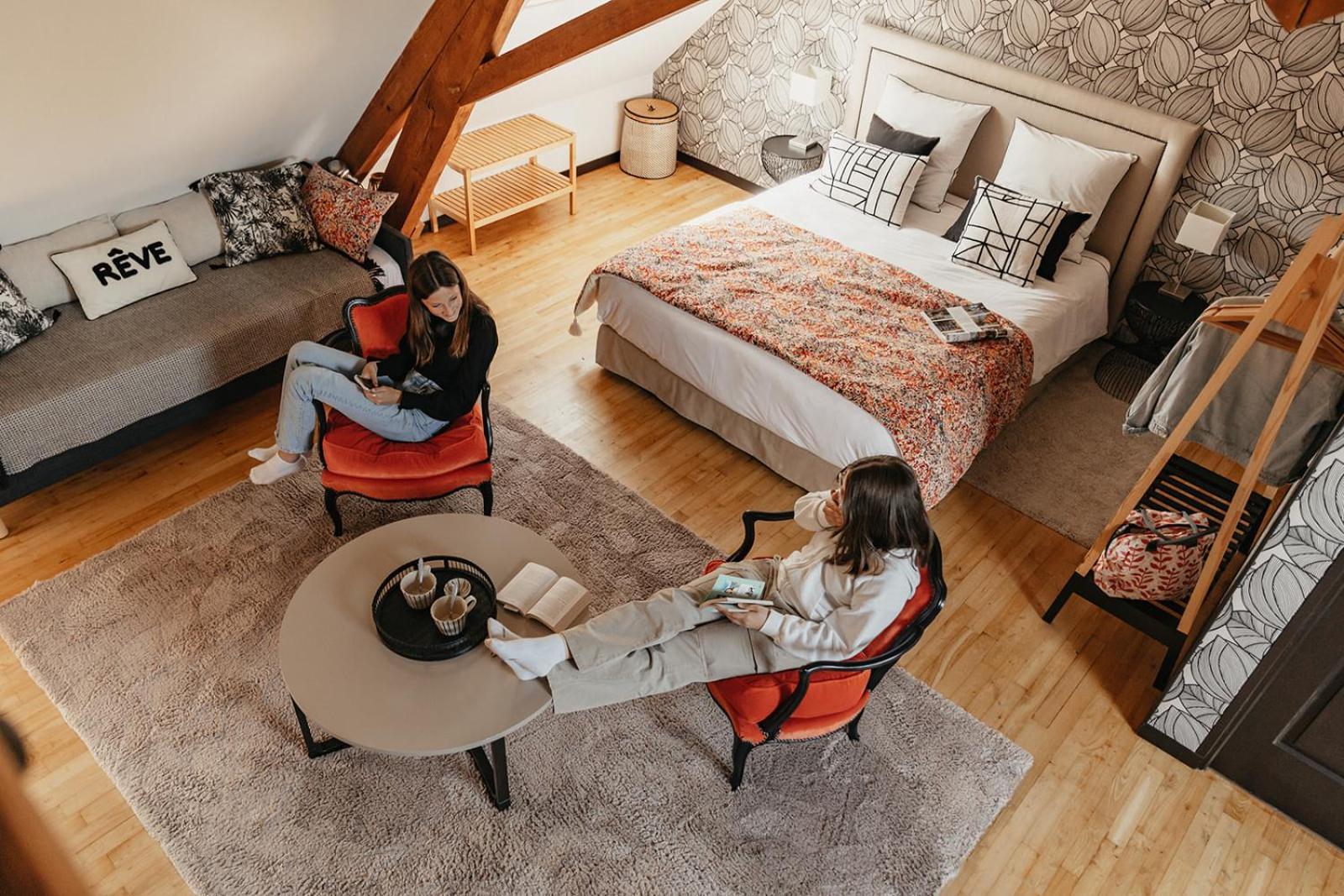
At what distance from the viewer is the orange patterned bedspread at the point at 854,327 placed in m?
3.51

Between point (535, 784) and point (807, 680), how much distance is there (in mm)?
904

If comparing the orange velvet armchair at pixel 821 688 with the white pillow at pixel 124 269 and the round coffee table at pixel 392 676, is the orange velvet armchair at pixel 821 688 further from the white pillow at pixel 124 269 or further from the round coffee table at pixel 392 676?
the white pillow at pixel 124 269

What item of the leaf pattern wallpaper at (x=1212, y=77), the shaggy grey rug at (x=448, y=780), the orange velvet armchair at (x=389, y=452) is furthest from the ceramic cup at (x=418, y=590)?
the leaf pattern wallpaper at (x=1212, y=77)

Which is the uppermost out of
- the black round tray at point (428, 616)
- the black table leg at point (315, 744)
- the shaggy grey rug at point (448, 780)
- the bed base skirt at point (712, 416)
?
the black round tray at point (428, 616)

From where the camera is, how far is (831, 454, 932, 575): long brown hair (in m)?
2.35

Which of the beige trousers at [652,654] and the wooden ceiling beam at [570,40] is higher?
the wooden ceiling beam at [570,40]

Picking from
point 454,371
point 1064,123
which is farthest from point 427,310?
point 1064,123

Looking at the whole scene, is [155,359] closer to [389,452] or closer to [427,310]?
[389,452]

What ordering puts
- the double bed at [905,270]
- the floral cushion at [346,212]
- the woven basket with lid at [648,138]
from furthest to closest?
the woven basket with lid at [648,138]
the floral cushion at [346,212]
the double bed at [905,270]

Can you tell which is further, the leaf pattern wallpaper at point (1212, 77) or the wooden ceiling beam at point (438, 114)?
the leaf pattern wallpaper at point (1212, 77)

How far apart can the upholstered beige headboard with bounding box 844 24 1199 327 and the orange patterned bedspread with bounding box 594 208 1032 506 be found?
40.5 inches

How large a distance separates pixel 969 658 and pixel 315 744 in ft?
6.92

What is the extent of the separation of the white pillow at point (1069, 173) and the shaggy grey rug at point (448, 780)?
2.47 metres

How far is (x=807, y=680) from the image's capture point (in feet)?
7.95
